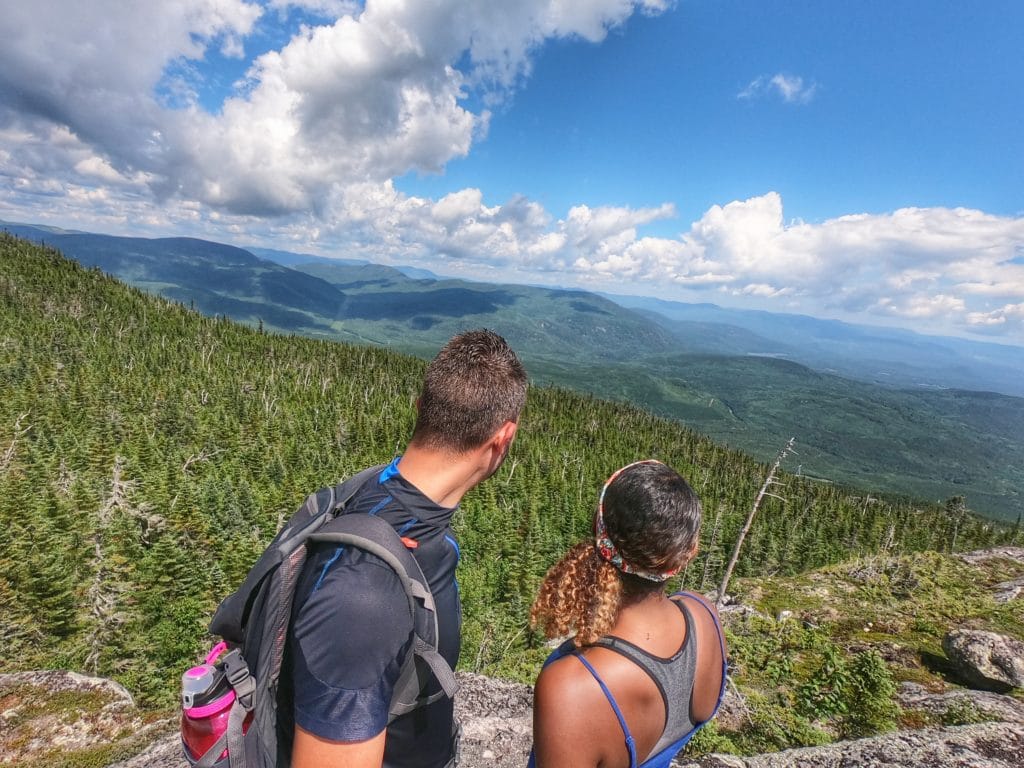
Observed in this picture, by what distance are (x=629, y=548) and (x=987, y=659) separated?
1119 cm

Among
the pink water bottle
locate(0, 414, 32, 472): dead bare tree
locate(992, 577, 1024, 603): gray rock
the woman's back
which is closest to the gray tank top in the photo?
the woman's back

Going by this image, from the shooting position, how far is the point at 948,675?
990cm

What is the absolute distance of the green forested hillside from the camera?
2200 cm

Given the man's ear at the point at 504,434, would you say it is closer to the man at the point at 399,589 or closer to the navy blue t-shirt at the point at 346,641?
the man at the point at 399,589

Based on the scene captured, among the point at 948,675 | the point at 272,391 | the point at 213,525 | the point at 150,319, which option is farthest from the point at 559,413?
the point at 948,675

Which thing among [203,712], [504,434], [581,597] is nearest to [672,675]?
[581,597]

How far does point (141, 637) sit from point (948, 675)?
29842mm

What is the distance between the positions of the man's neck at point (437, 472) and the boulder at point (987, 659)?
38.2 ft

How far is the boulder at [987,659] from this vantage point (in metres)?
8.55

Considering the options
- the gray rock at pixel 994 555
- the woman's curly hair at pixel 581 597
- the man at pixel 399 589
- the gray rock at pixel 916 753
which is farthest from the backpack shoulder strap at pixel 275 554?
the gray rock at pixel 994 555

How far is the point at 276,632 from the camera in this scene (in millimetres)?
2438

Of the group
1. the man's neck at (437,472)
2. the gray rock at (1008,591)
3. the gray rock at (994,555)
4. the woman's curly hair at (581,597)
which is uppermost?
the man's neck at (437,472)

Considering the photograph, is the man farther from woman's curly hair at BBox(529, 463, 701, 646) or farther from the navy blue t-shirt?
woman's curly hair at BBox(529, 463, 701, 646)

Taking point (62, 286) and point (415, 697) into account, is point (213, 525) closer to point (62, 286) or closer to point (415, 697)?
point (415, 697)
